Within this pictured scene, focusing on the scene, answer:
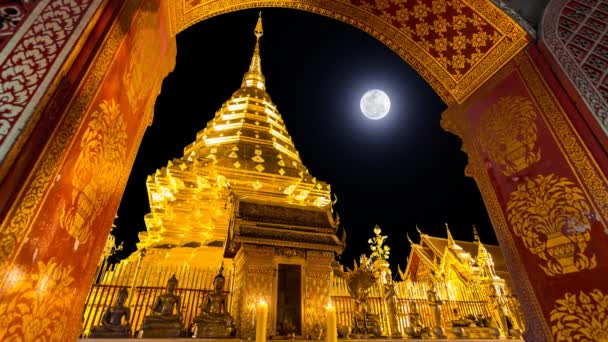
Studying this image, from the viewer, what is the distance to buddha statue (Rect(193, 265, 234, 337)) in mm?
3334

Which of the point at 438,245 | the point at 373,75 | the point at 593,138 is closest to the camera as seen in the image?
the point at 593,138

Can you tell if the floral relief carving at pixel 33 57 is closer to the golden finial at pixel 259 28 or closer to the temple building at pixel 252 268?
the temple building at pixel 252 268

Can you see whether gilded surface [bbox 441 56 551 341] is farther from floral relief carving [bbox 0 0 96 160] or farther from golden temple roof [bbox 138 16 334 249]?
floral relief carving [bbox 0 0 96 160]

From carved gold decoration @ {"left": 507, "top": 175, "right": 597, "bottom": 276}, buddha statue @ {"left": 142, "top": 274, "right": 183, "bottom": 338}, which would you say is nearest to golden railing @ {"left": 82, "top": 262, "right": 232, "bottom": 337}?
buddha statue @ {"left": 142, "top": 274, "right": 183, "bottom": 338}

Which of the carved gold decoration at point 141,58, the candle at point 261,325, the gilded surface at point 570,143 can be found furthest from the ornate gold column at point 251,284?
the gilded surface at point 570,143

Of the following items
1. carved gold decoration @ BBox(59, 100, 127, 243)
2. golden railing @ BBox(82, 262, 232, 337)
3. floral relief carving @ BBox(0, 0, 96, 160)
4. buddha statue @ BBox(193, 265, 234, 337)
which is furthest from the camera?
golden railing @ BBox(82, 262, 232, 337)

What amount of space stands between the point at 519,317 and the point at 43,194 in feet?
25.8

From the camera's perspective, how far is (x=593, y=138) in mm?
2250

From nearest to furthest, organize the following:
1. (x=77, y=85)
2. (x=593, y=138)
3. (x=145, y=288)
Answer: (x=77, y=85) < (x=593, y=138) < (x=145, y=288)

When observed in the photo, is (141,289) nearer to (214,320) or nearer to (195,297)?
(195,297)

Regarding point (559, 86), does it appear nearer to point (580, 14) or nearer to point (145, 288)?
point (580, 14)

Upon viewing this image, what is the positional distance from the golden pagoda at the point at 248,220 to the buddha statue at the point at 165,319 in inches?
28.1

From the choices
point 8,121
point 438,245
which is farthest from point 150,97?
point 438,245

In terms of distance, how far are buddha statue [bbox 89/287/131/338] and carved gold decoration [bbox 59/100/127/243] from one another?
2.08 metres
